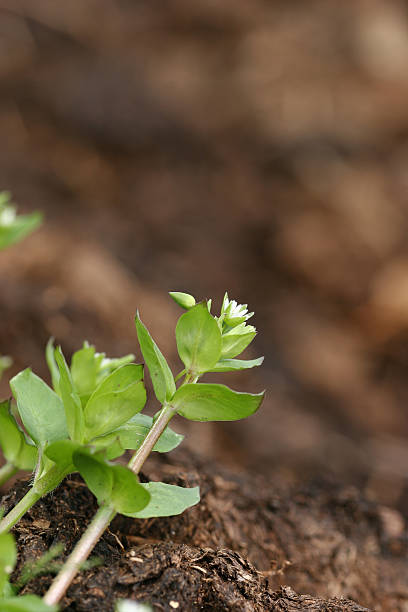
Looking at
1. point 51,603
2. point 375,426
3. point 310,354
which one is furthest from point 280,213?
point 51,603

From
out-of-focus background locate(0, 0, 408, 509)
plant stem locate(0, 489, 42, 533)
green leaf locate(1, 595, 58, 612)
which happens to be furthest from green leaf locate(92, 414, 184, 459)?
out-of-focus background locate(0, 0, 408, 509)

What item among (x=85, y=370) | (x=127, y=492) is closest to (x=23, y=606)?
(x=127, y=492)

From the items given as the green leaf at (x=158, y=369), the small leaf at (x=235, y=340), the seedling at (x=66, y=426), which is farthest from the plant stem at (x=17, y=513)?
the small leaf at (x=235, y=340)

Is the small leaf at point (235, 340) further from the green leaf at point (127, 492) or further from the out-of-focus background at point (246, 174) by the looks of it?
the out-of-focus background at point (246, 174)

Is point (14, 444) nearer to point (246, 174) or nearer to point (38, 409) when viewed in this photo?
point (38, 409)

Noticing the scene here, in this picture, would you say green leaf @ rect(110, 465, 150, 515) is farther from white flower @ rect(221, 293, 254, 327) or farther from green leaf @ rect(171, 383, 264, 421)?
white flower @ rect(221, 293, 254, 327)

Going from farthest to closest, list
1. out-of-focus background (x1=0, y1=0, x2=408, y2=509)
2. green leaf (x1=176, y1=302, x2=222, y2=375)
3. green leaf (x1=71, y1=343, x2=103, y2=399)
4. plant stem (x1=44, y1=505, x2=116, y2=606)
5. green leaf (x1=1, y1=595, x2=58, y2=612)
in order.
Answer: out-of-focus background (x1=0, y1=0, x2=408, y2=509)
green leaf (x1=71, y1=343, x2=103, y2=399)
green leaf (x1=176, y1=302, x2=222, y2=375)
plant stem (x1=44, y1=505, x2=116, y2=606)
green leaf (x1=1, y1=595, x2=58, y2=612)
